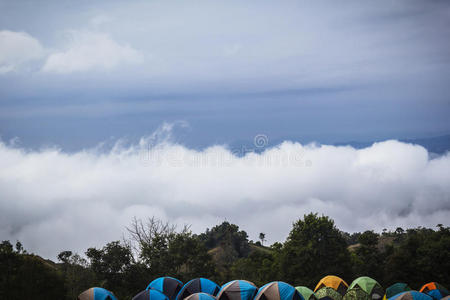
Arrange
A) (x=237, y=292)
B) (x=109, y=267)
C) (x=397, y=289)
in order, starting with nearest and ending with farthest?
(x=237, y=292), (x=397, y=289), (x=109, y=267)

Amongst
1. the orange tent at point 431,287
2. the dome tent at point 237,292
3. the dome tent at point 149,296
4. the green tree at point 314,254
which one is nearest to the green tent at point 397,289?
the orange tent at point 431,287

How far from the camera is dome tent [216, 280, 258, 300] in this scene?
31708 millimetres

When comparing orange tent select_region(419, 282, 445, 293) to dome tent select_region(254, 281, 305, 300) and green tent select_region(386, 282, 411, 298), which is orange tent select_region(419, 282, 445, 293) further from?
dome tent select_region(254, 281, 305, 300)

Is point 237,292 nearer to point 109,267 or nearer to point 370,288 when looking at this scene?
point 370,288

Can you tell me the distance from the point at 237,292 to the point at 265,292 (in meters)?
2.39

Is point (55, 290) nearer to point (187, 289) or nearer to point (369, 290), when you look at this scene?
point (187, 289)

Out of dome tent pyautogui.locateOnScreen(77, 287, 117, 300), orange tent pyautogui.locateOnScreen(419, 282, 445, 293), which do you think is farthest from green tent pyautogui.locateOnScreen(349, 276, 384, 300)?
dome tent pyautogui.locateOnScreen(77, 287, 117, 300)

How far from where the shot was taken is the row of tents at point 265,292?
30.2m

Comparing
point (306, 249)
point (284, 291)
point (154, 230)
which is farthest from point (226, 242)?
point (284, 291)

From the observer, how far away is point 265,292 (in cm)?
3036

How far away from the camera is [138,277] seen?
4762cm

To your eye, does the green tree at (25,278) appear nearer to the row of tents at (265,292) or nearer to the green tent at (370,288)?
the row of tents at (265,292)

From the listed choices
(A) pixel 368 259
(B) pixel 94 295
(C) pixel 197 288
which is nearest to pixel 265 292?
(C) pixel 197 288

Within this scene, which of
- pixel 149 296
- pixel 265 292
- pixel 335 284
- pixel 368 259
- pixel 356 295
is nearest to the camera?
pixel 265 292
